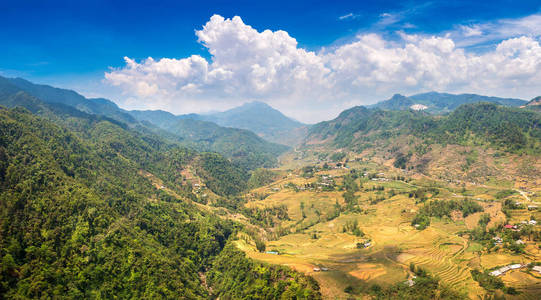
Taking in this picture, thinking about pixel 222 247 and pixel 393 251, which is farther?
pixel 222 247

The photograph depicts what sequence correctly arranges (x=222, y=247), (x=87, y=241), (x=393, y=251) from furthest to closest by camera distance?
(x=222, y=247) → (x=393, y=251) → (x=87, y=241)

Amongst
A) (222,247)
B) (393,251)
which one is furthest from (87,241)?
(393,251)

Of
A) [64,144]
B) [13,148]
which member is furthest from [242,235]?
[64,144]

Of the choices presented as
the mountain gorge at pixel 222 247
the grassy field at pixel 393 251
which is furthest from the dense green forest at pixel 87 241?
the grassy field at pixel 393 251

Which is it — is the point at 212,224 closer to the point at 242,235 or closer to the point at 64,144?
the point at 242,235

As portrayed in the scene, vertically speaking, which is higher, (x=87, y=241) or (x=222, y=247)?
(x=87, y=241)

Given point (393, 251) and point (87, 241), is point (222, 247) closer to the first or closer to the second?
point (87, 241)

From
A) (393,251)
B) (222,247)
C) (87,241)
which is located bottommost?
(222,247)

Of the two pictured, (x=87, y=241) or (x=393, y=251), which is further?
(x=393, y=251)

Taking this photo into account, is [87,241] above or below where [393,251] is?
above

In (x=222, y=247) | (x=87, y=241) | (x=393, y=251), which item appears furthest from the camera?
(x=222, y=247)

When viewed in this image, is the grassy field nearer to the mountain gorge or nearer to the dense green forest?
the mountain gorge

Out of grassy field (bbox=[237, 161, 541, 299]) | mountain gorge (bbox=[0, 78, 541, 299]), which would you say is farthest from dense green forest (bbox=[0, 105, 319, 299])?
grassy field (bbox=[237, 161, 541, 299])
